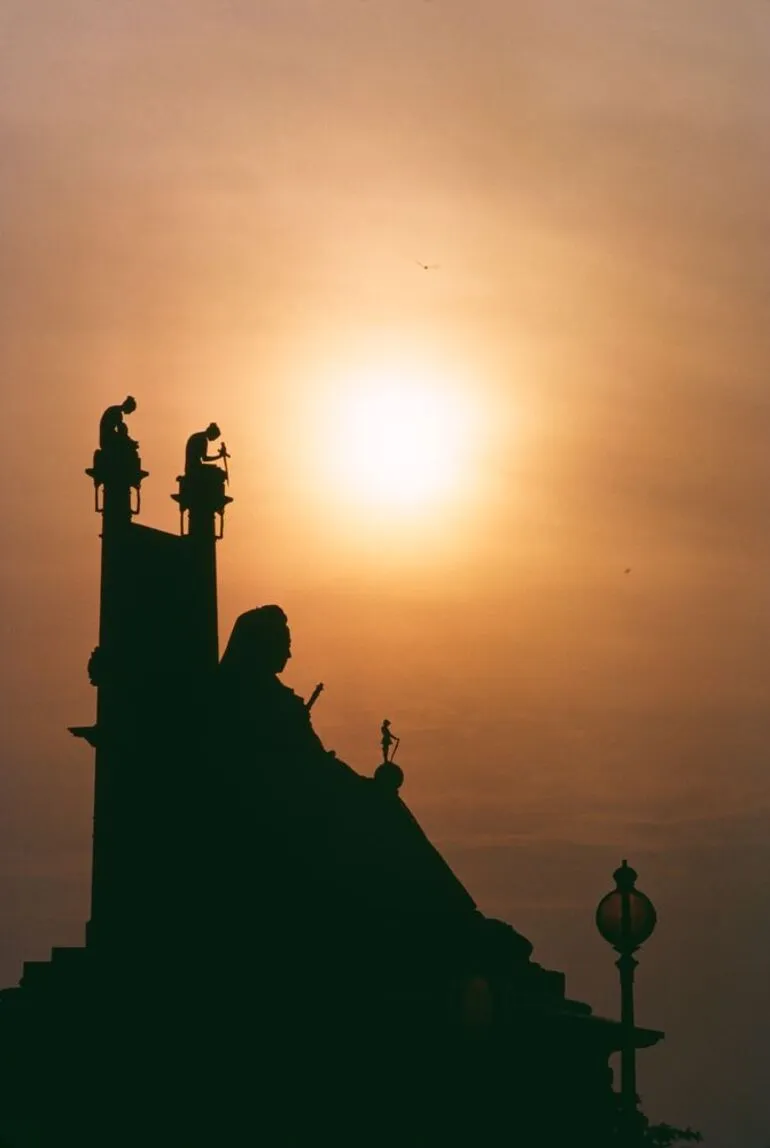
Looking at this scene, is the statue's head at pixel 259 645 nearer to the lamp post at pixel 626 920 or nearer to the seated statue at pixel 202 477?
the seated statue at pixel 202 477

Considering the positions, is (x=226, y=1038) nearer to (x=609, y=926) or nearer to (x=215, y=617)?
(x=215, y=617)

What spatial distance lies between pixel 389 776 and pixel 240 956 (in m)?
5.32

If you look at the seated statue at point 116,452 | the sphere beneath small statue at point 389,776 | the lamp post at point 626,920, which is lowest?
the lamp post at point 626,920

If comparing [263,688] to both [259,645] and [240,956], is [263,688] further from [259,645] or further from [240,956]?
[240,956]

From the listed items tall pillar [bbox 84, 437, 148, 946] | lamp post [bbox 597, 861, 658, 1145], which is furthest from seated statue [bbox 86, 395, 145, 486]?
lamp post [bbox 597, 861, 658, 1145]

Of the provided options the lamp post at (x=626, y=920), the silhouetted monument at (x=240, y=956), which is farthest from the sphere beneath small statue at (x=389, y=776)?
the lamp post at (x=626, y=920)

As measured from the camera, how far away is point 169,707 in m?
34.9

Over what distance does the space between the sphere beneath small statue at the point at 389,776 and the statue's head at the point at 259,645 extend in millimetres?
3219

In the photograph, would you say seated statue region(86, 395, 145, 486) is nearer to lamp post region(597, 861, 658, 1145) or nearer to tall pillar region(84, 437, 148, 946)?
tall pillar region(84, 437, 148, 946)

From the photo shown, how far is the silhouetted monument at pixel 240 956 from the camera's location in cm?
3272

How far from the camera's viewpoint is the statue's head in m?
35.7

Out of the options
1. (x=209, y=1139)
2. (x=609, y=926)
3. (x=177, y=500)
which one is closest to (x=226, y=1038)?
(x=209, y=1139)

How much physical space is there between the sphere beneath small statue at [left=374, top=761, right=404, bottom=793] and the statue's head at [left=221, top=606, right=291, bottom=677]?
322cm

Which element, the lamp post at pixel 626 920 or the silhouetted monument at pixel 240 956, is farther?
the silhouetted monument at pixel 240 956
